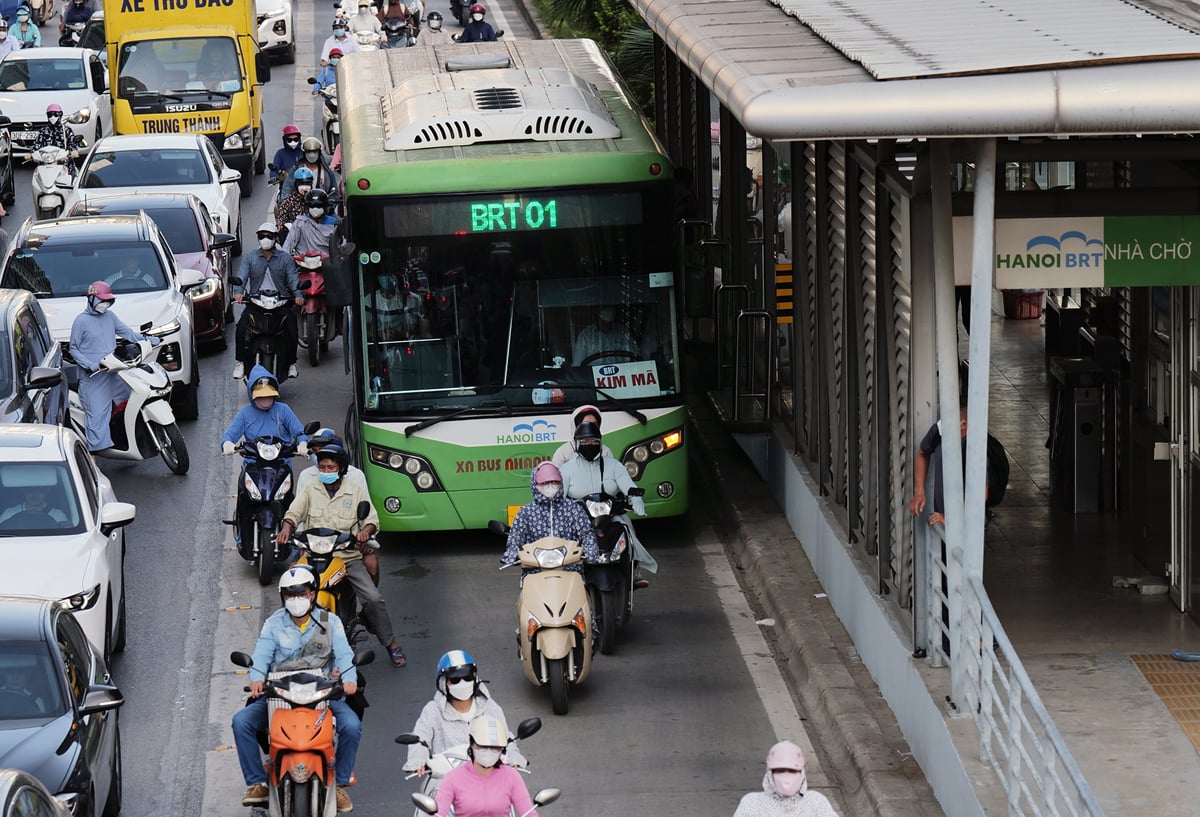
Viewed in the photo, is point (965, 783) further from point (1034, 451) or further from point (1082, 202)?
point (1034, 451)

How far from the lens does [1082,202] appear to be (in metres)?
10.3

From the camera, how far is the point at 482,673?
44.7 ft

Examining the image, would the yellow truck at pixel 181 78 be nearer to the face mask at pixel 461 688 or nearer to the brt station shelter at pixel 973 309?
the brt station shelter at pixel 973 309

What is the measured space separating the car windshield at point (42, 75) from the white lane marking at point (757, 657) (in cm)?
2004

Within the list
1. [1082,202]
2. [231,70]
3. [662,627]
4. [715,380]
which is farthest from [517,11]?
[1082,202]

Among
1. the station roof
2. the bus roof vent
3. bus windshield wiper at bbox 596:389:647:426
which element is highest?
the station roof

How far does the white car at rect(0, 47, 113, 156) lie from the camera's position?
3303cm

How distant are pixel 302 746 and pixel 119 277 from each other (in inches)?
438

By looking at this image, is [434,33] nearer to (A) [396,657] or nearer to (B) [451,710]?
(A) [396,657]

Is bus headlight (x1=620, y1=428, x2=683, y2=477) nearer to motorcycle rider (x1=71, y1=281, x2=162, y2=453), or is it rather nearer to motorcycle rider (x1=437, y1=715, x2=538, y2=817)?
motorcycle rider (x1=71, y1=281, x2=162, y2=453)

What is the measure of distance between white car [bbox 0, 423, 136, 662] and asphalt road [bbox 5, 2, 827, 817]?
2.24ft

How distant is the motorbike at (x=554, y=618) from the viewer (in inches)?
499

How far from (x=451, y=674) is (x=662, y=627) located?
5004 millimetres

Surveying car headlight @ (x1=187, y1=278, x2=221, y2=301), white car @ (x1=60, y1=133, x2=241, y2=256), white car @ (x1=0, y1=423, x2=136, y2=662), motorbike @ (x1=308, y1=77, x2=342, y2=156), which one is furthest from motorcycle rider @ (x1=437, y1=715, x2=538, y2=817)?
motorbike @ (x1=308, y1=77, x2=342, y2=156)
